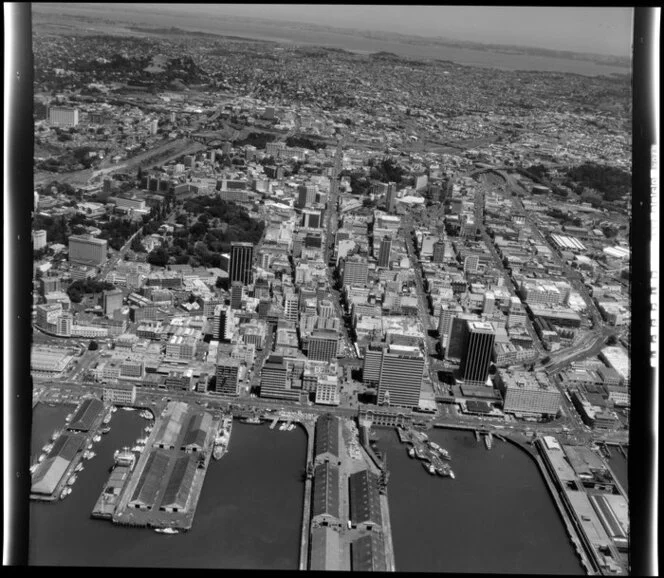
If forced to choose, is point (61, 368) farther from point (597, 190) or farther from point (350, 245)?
point (597, 190)

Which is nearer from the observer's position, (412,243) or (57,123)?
(57,123)

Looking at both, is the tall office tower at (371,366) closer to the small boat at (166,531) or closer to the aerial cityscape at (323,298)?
the aerial cityscape at (323,298)

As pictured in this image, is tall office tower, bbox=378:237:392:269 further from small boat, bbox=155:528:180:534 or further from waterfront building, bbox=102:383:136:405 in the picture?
small boat, bbox=155:528:180:534

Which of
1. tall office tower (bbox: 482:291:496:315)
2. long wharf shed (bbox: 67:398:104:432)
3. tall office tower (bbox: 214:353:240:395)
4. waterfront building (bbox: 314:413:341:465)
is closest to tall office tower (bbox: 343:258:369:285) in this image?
tall office tower (bbox: 482:291:496:315)

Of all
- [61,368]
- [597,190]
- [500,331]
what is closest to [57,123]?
[61,368]

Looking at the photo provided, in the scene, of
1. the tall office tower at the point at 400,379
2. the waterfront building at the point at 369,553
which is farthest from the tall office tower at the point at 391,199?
the waterfront building at the point at 369,553

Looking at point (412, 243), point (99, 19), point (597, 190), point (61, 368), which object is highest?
point (99, 19)

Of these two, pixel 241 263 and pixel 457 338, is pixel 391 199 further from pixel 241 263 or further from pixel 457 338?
pixel 457 338
